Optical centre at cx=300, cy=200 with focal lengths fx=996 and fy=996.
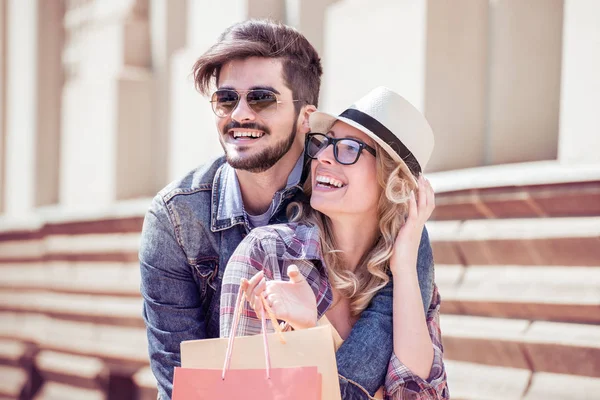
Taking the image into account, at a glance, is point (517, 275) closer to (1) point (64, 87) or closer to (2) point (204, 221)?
(2) point (204, 221)

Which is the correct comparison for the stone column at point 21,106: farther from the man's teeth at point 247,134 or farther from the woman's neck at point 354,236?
the woman's neck at point 354,236

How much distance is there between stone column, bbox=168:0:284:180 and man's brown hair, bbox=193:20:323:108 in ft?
8.67

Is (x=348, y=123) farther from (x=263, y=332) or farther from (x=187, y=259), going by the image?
(x=263, y=332)

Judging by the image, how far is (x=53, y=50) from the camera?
27.7 feet

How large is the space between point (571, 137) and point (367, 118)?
1.14 meters

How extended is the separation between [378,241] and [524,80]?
1.52 meters

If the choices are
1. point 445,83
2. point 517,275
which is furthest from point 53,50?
point 517,275

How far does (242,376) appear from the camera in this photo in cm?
234

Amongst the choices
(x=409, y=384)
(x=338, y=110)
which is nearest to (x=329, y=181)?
(x=409, y=384)

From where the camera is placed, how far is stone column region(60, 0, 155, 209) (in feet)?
23.5

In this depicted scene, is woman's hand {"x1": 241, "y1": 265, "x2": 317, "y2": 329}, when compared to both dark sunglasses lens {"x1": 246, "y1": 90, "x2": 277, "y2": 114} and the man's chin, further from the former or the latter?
dark sunglasses lens {"x1": 246, "y1": 90, "x2": 277, "y2": 114}

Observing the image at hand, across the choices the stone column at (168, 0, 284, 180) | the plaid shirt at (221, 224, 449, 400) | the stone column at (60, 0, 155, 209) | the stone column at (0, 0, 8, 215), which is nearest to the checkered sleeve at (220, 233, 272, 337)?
Result: the plaid shirt at (221, 224, 449, 400)

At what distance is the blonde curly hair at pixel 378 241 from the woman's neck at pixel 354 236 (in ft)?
0.06

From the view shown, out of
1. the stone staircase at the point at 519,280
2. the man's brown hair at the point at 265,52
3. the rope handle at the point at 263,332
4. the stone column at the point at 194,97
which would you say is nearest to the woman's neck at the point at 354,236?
the man's brown hair at the point at 265,52
